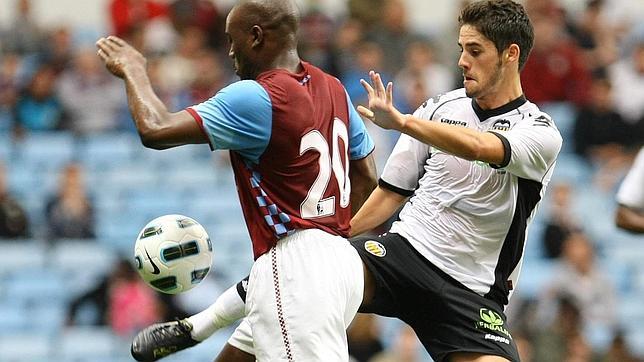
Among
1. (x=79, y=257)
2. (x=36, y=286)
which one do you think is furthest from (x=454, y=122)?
(x=36, y=286)

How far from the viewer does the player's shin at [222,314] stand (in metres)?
7.23

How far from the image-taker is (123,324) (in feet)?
41.8

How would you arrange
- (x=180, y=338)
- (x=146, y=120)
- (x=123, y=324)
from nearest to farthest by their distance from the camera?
(x=146, y=120), (x=180, y=338), (x=123, y=324)

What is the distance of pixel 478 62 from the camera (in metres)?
6.84

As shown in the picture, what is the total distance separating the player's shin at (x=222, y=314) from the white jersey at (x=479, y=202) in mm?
854

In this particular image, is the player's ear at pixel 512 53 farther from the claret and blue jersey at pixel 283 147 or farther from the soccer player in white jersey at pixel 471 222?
the claret and blue jersey at pixel 283 147

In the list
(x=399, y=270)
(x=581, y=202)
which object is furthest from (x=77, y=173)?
(x=399, y=270)

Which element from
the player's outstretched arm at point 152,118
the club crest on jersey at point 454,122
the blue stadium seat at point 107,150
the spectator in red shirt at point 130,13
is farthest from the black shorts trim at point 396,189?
the spectator in red shirt at point 130,13

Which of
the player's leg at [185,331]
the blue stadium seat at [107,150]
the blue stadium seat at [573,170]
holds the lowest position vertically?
the blue stadium seat at [107,150]

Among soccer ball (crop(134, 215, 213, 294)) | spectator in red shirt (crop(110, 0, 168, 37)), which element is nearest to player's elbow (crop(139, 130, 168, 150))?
soccer ball (crop(134, 215, 213, 294))

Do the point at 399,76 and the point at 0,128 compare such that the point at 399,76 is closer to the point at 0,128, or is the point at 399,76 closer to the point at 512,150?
the point at 0,128

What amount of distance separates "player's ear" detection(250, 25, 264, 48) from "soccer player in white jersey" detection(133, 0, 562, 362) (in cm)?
89

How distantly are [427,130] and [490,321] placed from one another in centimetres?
113

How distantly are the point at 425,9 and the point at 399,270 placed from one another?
11589 millimetres
